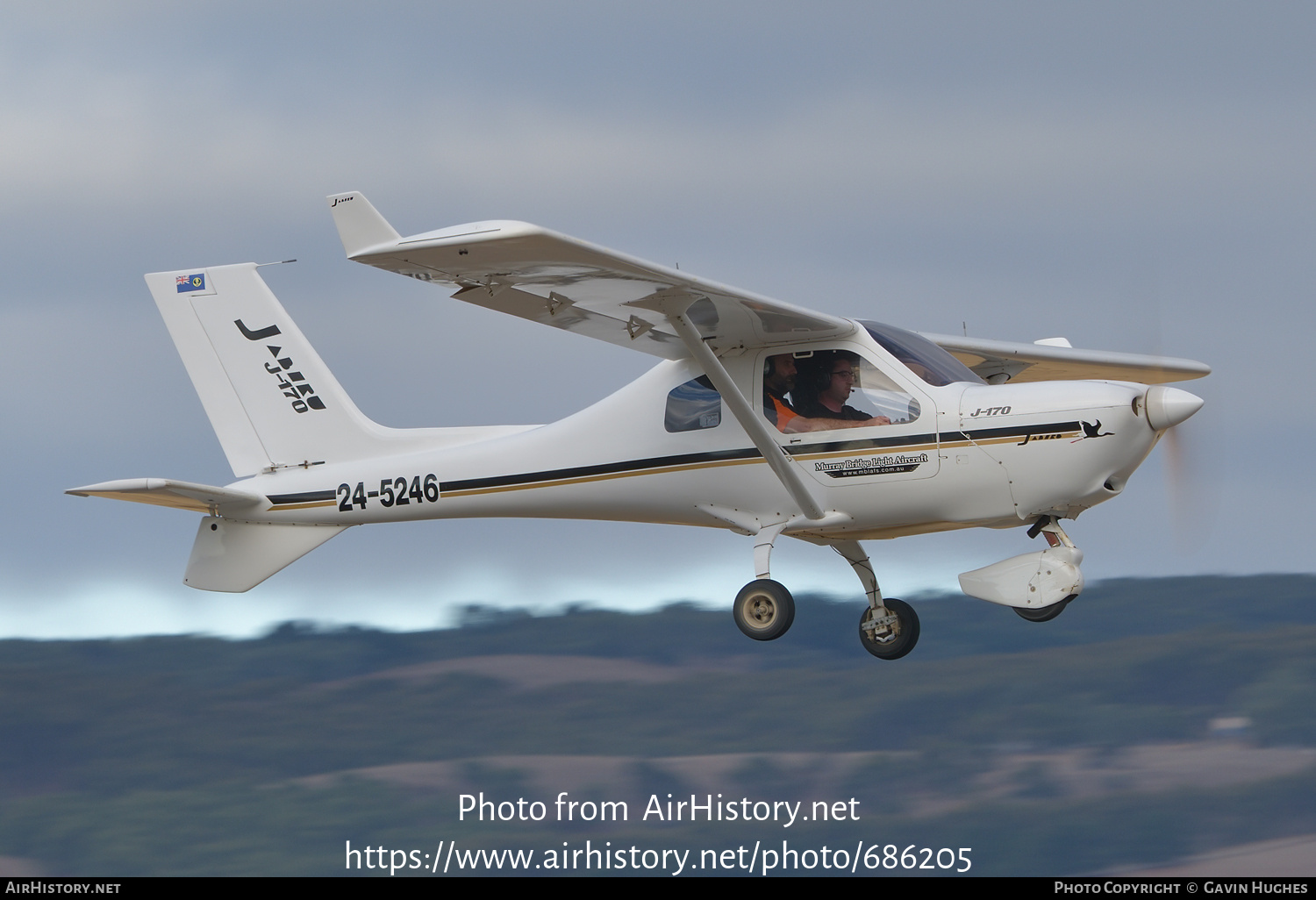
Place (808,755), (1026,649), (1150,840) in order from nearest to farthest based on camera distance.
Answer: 1. (1150,840)
2. (808,755)
3. (1026,649)

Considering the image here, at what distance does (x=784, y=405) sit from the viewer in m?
12.8

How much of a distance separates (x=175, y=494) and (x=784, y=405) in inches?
233

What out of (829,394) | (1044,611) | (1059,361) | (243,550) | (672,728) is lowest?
(672,728)

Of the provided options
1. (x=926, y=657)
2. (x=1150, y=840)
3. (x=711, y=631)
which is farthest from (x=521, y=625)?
(x=1150, y=840)

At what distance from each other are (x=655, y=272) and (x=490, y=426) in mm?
3824

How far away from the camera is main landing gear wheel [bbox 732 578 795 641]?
12.7 metres

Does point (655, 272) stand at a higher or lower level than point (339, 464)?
higher

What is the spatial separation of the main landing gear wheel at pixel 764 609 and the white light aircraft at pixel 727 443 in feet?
0.06

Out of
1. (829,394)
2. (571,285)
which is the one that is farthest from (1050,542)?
(571,285)

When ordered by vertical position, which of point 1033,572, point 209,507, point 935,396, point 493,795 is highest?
point 935,396

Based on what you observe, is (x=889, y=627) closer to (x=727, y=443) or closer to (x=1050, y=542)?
(x=1050, y=542)

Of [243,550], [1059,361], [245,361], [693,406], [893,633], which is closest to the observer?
[693,406]

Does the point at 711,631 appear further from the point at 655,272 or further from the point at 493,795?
the point at 655,272

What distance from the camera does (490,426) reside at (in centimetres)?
1463
